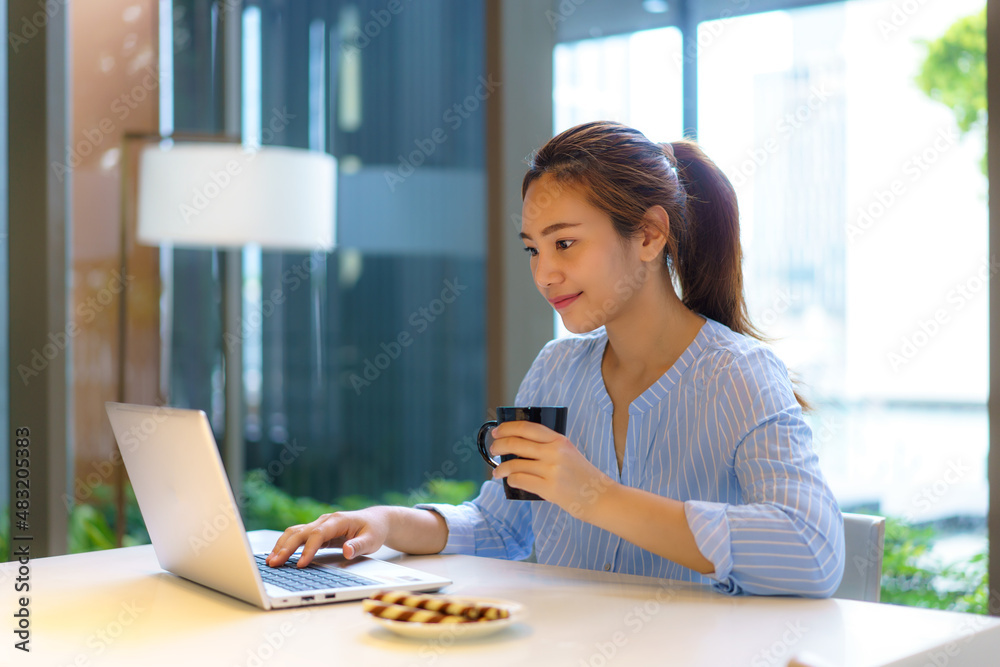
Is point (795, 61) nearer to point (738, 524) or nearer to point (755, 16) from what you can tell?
point (755, 16)

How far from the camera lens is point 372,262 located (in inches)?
164

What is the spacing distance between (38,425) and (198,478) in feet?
6.58

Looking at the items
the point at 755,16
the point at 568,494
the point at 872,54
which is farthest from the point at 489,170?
the point at 568,494

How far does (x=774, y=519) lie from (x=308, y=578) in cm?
58

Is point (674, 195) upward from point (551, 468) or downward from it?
upward

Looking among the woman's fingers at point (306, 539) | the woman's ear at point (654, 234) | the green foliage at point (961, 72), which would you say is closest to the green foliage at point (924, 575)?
the green foliage at point (961, 72)

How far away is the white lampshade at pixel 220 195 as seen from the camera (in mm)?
3225

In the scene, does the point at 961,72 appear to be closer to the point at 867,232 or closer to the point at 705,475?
the point at 867,232

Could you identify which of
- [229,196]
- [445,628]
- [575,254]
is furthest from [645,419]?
[229,196]

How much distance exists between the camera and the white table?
87cm

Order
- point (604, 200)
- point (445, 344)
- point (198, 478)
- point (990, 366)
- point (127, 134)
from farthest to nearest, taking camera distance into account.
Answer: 1. point (445, 344)
2. point (127, 134)
3. point (990, 366)
4. point (604, 200)
5. point (198, 478)

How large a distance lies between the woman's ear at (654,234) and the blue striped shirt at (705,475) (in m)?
0.15

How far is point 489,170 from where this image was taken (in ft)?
9.22

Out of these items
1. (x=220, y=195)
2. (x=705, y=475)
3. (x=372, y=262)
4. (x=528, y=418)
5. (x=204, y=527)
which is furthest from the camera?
(x=372, y=262)
